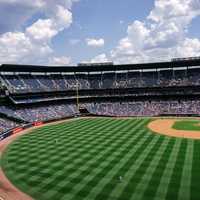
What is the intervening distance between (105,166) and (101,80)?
6127cm

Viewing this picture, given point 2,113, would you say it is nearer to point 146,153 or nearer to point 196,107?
point 146,153

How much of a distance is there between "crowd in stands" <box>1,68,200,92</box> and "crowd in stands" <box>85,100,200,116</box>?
247 inches

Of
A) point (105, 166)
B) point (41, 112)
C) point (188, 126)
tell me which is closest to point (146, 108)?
point (188, 126)

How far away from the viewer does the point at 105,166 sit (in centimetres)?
3181

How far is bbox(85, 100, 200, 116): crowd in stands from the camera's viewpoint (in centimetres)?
7431

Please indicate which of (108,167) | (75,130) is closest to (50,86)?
(75,130)

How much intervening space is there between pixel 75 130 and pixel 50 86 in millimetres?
32368

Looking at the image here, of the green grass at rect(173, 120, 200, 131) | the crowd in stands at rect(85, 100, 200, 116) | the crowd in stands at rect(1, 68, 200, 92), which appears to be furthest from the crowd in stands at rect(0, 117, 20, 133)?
the green grass at rect(173, 120, 200, 131)

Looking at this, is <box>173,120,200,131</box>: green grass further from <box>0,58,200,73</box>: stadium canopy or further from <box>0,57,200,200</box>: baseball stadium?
<box>0,58,200,73</box>: stadium canopy

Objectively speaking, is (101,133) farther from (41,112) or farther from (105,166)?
(41,112)

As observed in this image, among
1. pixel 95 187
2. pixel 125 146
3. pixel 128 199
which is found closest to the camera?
pixel 128 199

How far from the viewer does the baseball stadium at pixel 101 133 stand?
2652cm

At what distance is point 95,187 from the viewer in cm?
2609

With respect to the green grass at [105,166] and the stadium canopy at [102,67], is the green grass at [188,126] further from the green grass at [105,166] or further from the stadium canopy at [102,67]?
the stadium canopy at [102,67]
